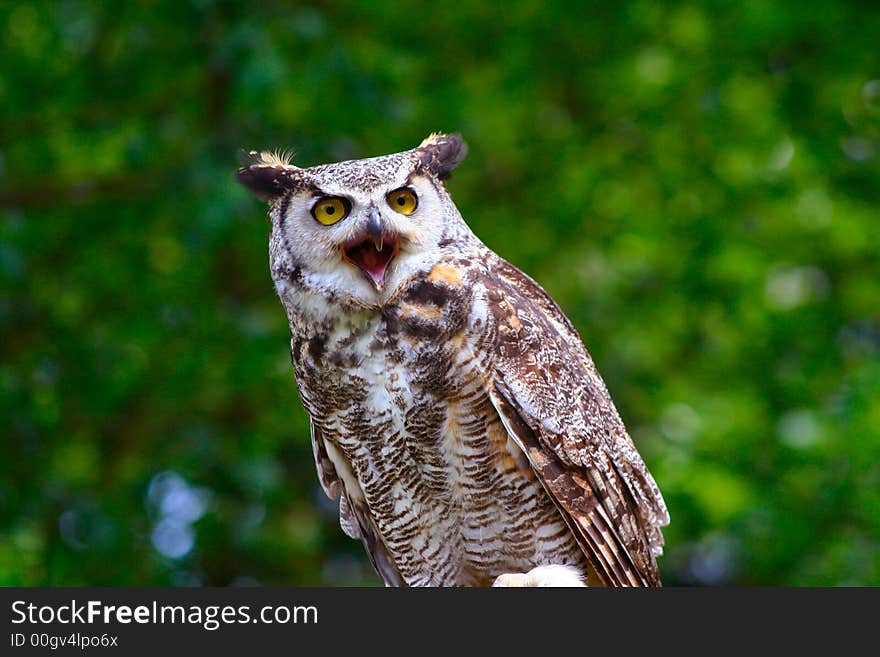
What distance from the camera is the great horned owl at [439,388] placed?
2.63 m

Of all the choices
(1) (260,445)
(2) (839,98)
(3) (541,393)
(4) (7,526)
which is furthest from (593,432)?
(2) (839,98)

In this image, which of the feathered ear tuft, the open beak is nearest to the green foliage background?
the feathered ear tuft

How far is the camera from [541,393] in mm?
2754

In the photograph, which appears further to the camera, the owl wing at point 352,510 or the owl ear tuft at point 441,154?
the owl wing at point 352,510

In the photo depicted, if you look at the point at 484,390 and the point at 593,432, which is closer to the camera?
the point at 484,390

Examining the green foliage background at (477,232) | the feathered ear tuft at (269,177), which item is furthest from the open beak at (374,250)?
the green foliage background at (477,232)

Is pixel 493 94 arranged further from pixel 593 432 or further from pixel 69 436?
pixel 593 432

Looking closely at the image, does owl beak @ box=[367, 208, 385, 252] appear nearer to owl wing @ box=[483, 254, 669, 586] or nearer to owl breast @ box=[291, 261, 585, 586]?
owl breast @ box=[291, 261, 585, 586]

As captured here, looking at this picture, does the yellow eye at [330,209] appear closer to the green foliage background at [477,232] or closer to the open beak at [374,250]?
the open beak at [374,250]

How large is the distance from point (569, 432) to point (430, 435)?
1.22 ft

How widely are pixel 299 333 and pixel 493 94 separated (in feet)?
14.5

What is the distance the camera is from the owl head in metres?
2.60

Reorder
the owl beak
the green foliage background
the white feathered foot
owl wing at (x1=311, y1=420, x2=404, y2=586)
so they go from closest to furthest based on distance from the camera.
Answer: the owl beak
the white feathered foot
owl wing at (x1=311, y1=420, x2=404, y2=586)
the green foliage background

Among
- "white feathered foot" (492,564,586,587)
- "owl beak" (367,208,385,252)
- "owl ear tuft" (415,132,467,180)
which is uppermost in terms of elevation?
"owl ear tuft" (415,132,467,180)
